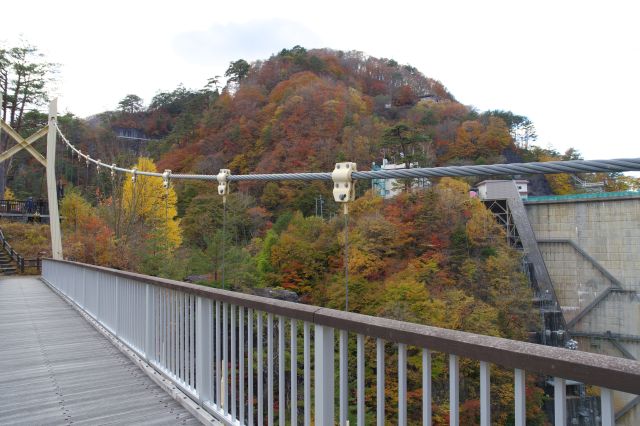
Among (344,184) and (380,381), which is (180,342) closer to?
(344,184)

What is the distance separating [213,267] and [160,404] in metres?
18.4

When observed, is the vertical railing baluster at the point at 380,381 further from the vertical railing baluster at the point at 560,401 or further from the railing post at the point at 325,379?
the vertical railing baluster at the point at 560,401

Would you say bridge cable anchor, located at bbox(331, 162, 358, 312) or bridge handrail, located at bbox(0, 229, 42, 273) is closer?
bridge cable anchor, located at bbox(331, 162, 358, 312)

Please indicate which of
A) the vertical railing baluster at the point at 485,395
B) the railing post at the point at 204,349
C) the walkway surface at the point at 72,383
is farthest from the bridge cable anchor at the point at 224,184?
the vertical railing baluster at the point at 485,395

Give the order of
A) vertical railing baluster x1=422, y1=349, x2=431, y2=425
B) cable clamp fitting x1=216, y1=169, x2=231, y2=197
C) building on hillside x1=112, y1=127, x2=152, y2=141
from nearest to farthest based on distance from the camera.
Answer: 1. vertical railing baluster x1=422, y1=349, x2=431, y2=425
2. cable clamp fitting x1=216, y1=169, x2=231, y2=197
3. building on hillside x1=112, y1=127, x2=152, y2=141

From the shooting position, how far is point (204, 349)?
105 inches

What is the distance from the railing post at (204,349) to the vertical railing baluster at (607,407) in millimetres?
2086

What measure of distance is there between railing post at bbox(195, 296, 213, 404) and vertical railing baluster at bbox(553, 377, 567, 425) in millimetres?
1987

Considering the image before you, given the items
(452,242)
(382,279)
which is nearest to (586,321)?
(452,242)

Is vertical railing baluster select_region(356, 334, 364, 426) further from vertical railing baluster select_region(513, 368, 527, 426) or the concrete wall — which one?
the concrete wall

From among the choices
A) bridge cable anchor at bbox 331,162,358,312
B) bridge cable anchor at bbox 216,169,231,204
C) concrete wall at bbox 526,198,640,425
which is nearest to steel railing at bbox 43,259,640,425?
bridge cable anchor at bbox 331,162,358,312

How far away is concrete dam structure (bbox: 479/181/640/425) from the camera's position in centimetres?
2878

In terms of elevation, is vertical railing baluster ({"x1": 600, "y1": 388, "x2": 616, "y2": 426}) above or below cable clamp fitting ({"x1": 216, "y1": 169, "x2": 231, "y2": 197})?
below

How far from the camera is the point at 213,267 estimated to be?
2083 centimetres
